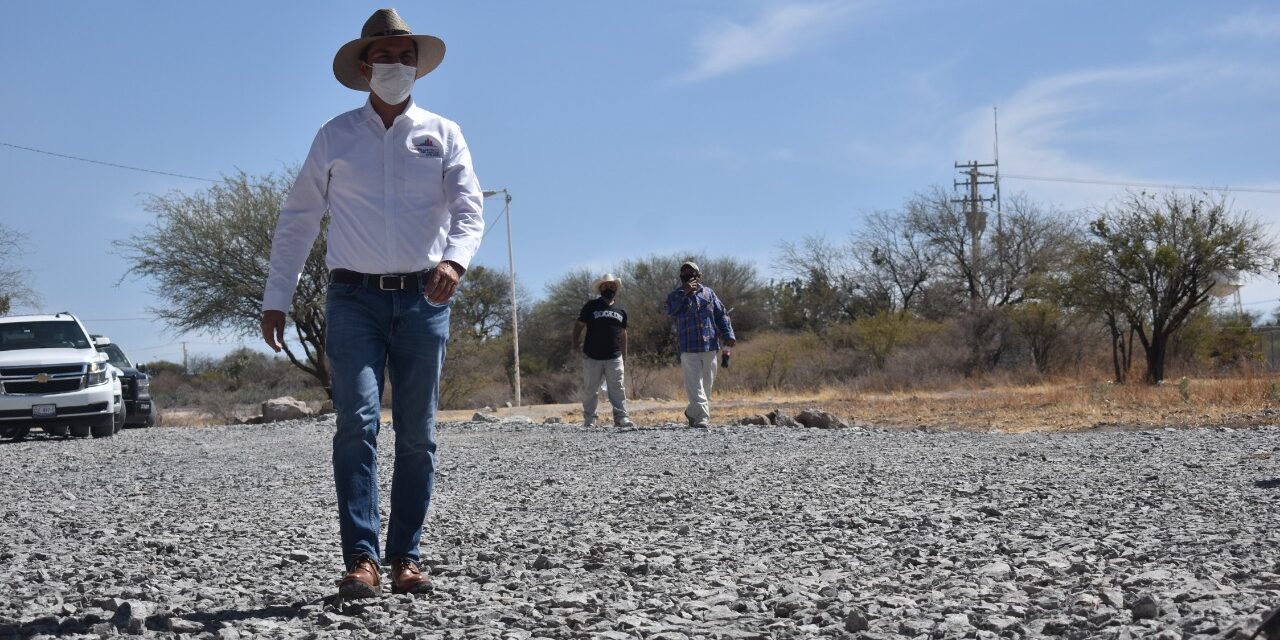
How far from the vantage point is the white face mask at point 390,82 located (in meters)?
4.51

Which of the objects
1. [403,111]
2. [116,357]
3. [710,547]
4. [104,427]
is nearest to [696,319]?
[710,547]

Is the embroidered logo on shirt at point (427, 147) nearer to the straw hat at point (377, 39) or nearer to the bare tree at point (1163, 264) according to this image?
the straw hat at point (377, 39)

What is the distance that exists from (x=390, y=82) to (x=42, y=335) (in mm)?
15682

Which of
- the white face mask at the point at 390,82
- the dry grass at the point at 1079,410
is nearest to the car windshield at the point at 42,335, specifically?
the dry grass at the point at 1079,410

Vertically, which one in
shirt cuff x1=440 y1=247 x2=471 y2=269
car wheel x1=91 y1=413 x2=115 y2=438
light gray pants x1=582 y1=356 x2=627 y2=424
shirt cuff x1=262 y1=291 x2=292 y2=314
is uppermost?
shirt cuff x1=440 y1=247 x2=471 y2=269

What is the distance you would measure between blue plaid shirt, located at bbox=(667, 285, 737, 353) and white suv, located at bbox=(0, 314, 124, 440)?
8582mm

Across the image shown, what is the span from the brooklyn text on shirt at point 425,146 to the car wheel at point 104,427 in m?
14.7

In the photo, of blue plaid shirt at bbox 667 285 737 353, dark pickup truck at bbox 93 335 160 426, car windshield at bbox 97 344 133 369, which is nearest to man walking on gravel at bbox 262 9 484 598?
blue plaid shirt at bbox 667 285 737 353

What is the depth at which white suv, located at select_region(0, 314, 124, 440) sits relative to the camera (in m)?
16.8

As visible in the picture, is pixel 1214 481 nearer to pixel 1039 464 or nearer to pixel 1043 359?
pixel 1039 464

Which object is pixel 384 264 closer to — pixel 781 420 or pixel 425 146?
pixel 425 146

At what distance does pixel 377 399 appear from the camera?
169 inches

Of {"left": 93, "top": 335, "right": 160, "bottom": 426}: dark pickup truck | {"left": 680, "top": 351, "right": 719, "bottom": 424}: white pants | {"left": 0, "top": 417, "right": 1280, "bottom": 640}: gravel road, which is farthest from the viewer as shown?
{"left": 93, "top": 335, "right": 160, "bottom": 426}: dark pickup truck

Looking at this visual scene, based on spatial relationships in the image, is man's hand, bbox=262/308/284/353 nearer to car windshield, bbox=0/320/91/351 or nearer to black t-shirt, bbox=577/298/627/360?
black t-shirt, bbox=577/298/627/360
